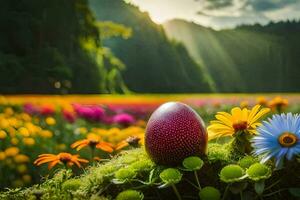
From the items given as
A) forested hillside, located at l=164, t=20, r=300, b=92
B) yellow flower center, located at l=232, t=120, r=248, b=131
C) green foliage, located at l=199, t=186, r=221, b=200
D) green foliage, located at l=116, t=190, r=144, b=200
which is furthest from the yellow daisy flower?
forested hillside, located at l=164, t=20, r=300, b=92

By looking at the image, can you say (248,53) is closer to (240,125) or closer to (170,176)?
(240,125)

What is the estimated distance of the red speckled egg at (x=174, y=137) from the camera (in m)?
2.22

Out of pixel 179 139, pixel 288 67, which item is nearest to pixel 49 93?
pixel 179 139

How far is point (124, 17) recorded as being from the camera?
1727cm

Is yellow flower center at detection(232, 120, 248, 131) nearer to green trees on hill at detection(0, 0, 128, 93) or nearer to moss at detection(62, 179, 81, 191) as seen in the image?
moss at detection(62, 179, 81, 191)

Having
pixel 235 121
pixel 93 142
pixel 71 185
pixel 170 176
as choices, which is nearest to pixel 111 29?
pixel 93 142

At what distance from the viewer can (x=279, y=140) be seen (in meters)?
2.00

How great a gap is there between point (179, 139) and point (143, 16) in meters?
15.6

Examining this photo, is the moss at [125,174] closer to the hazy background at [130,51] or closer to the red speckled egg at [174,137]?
the red speckled egg at [174,137]

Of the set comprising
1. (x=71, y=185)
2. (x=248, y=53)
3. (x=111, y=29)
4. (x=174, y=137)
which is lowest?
(x=71, y=185)

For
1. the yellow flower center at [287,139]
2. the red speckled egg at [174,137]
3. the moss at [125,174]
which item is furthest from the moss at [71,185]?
the yellow flower center at [287,139]

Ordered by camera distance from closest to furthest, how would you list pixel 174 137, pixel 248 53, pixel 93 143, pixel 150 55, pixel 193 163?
pixel 193 163 → pixel 174 137 → pixel 93 143 → pixel 150 55 → pixel 248 53

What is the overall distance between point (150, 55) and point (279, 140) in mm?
14737

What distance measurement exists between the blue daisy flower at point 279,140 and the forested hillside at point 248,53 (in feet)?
51.5
